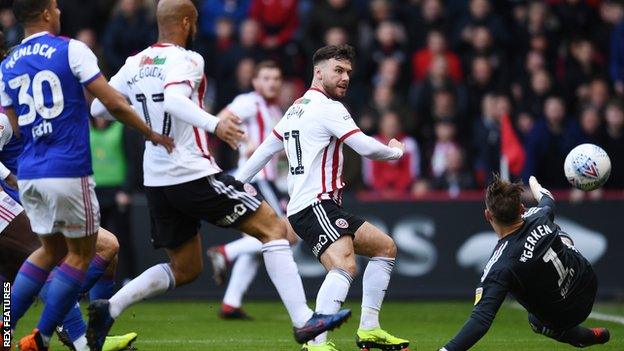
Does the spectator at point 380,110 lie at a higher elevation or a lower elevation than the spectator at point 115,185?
higher

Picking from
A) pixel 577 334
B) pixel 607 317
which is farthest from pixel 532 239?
pixel 607 317

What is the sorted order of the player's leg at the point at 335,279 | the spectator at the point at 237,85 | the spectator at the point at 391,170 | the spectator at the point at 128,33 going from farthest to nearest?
the spectator at the point at 128,33 < the spectator at the point at 237,85 < the spectator at the point at 391,170 < the player's leg at the point at 335,279

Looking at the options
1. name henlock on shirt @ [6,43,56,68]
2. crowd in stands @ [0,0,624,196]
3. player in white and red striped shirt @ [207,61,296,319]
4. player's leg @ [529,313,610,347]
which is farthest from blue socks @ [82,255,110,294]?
crowd in stands @ [0,0,624,196]

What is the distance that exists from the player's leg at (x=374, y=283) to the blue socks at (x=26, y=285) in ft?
8.00

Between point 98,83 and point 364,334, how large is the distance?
2928 mm

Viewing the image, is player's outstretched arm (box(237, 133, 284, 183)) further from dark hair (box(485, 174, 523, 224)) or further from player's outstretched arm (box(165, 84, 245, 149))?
dark hair (box(485, 174, 523, 224))

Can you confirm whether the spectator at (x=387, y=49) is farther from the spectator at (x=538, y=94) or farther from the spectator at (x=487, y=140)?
the spectator at (x=538, y=94)

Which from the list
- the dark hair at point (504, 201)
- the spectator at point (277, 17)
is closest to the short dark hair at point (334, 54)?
the dark hair at point (504, 201)

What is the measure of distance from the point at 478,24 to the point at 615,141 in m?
3.14

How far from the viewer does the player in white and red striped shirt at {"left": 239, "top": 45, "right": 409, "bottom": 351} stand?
893 centimetres

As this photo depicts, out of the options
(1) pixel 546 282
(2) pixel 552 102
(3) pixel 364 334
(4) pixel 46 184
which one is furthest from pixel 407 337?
(2) pixel 552 102

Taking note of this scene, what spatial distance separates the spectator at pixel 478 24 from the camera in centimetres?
1808

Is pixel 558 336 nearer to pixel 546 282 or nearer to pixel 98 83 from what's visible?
pixel 546 282

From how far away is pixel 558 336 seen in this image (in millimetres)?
9039
